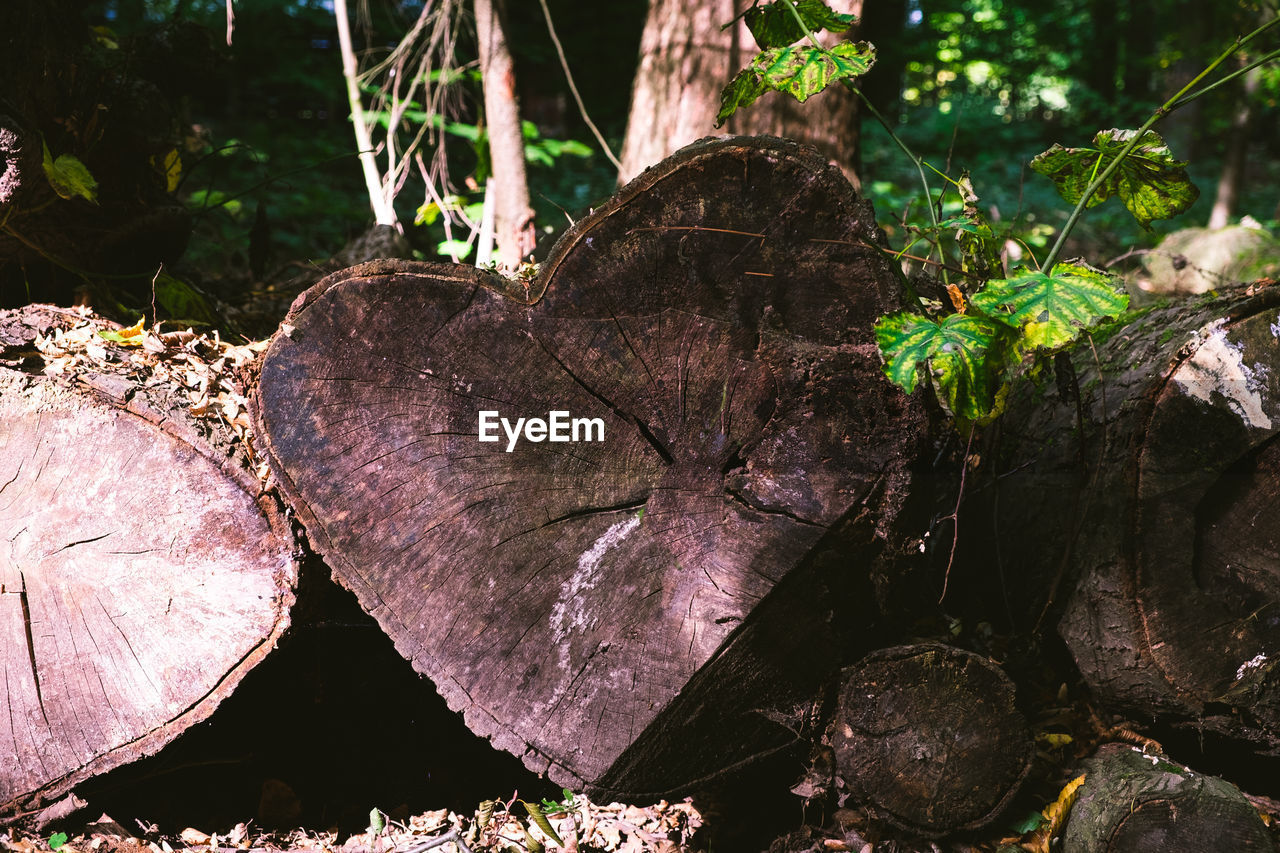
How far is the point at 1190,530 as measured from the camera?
5.87 feet

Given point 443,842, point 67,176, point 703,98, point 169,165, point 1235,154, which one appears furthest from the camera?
point 1235,154

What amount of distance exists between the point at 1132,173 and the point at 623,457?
129 cm

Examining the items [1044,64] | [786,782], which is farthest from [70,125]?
[1044,64]

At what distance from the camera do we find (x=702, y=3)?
10.9 feet

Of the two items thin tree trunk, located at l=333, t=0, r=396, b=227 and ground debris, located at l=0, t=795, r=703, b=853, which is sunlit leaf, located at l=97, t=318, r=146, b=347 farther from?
thin tree trunk, located at l=333, t=0, r=396, b=227

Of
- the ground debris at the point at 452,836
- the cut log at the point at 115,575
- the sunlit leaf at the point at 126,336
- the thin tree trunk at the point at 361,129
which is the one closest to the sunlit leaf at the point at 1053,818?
the ground debris at the point at 452,836

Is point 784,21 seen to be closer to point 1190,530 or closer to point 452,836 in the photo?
point 1190,530

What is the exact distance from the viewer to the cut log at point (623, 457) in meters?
1.56

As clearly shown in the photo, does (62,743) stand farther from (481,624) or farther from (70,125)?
(70,125)

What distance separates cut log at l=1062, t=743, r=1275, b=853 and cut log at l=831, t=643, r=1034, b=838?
7.2 inches

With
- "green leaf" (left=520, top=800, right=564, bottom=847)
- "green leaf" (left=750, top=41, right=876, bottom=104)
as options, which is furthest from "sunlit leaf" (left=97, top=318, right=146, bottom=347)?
"green leaf" (left=750, top=41, right=876, bottom=104)

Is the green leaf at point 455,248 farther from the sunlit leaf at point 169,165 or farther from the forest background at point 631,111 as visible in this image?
the sunlit leaf at point 169,165

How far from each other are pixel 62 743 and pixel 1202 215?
45.8ft

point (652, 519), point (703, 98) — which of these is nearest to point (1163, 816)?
point (652, 519)
